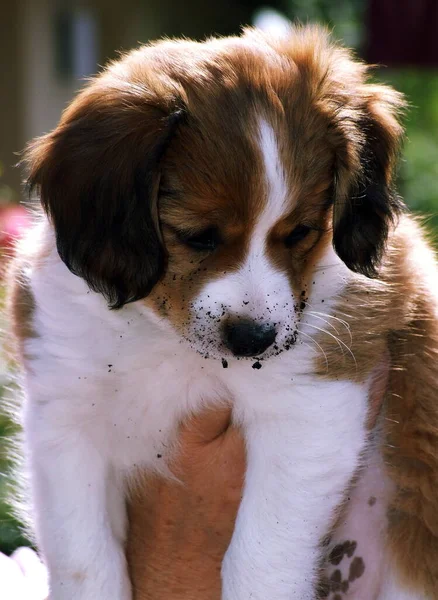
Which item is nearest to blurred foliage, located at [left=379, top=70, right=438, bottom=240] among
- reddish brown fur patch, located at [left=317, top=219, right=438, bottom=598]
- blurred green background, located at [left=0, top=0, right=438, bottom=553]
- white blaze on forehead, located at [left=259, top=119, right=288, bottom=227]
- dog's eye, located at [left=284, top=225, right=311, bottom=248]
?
blurred green background, located at [left=0, top=0, right=438, bottom=553]

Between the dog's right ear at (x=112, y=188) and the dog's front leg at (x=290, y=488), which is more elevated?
the dog's right ear at (x=112, y=188)

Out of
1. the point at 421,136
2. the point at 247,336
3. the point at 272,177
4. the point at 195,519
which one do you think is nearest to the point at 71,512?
the point at 195,519

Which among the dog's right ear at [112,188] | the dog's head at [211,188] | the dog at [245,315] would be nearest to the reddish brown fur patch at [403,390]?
the dog at [245,315]

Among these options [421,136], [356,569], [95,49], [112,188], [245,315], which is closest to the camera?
[245,315]

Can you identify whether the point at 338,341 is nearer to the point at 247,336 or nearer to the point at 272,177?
the point at 247,336

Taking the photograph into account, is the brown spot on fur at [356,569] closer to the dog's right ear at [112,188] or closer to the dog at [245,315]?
the dog at [245,315]

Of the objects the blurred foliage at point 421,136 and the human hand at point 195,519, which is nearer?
the human hand at point 195,519

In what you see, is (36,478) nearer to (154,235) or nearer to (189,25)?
(154,235)
